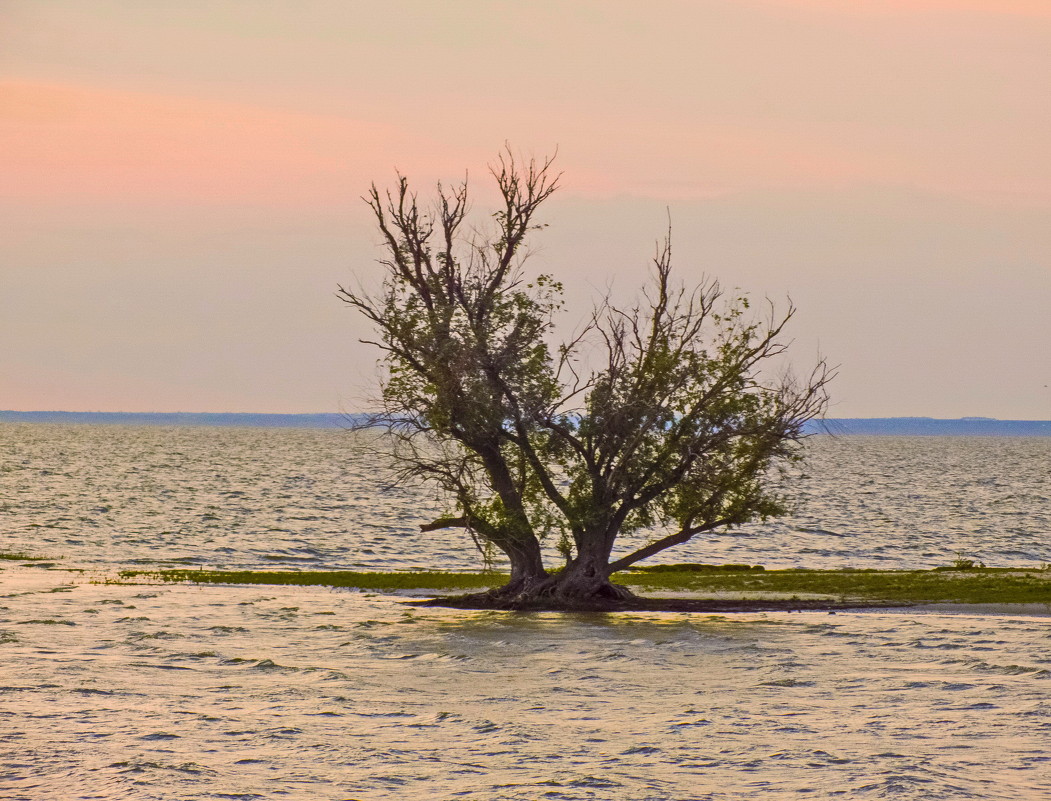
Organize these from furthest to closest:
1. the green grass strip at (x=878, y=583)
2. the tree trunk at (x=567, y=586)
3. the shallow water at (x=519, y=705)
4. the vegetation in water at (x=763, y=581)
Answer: the vegetation in water at (x=763, y=581) < the green grass strip at (x=878, y=583) < the tree trunk at (x=567, y=586) < the shallow water at (x=519, y=705)

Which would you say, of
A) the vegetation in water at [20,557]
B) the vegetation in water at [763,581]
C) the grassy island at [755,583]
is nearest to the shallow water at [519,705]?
the grassy island at [755,583]

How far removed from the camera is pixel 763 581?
43562mm

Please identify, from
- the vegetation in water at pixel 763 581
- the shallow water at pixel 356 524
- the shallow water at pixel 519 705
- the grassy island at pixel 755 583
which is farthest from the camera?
the shallow water at pixel 356 524

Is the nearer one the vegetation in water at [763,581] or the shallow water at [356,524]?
the vegetation in water at [763,581]

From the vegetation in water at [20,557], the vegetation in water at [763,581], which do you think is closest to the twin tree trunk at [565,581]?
the vegetation in water at [763,581]

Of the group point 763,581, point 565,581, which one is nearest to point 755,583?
point 763,581

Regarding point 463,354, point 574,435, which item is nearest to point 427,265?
point 463,354

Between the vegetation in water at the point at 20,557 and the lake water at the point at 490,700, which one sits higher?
the lake water at the point at 490,700

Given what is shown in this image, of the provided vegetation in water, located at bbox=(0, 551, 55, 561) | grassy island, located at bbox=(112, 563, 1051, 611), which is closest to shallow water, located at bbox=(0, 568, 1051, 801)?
grassy island, located at bbox=(112, 563, 1051, 611)

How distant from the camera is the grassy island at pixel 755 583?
3744 centimetres

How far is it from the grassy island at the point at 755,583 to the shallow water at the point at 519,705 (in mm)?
3172

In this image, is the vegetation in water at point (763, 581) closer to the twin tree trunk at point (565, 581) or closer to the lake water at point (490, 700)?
the lake water at point (490, 700)

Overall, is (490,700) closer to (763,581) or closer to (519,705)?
(519,705)

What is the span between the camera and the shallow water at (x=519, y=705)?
17.3m
